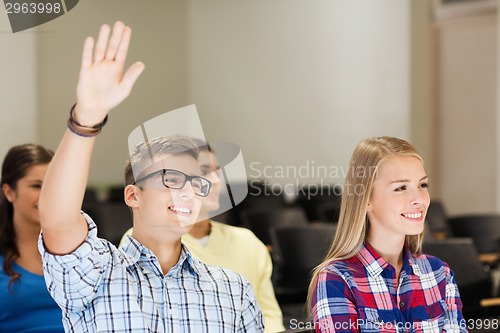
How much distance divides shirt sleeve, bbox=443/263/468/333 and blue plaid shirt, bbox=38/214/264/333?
0.47m

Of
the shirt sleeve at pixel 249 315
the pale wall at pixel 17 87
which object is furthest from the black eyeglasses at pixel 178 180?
the pale wall at pixel 17 87

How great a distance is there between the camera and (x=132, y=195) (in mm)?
1715

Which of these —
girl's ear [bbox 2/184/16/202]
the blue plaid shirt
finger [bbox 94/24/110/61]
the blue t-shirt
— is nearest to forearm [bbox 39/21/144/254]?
finger [bbox 94/24/110/61]

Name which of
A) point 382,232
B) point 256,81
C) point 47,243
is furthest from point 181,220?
point 256,81

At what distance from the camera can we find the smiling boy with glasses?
131cm

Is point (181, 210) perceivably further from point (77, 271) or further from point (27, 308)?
point (27, 308)

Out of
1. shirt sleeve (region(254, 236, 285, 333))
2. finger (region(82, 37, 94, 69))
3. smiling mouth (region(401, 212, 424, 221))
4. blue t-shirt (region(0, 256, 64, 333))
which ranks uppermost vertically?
finger (region(82, 37, 94, 69))

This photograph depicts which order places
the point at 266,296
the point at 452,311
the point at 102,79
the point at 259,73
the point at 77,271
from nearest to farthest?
the point at 102,79 → the point at 77,271 → the point at 452,311 → the point at 266,296 → the point at 259,73

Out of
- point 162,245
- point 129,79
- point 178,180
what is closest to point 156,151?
point 178,180

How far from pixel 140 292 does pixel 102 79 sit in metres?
0.51

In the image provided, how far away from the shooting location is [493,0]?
8445mm

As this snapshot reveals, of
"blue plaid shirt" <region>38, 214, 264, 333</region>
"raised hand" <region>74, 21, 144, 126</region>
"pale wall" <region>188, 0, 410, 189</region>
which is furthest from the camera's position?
"pale wall" <region>188, 0, 410, 189</region>

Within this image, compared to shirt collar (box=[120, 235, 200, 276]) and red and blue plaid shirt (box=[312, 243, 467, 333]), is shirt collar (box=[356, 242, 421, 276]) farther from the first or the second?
shirt collar (box=[120, 235, 200, 276])

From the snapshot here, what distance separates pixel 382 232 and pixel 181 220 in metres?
0.58
